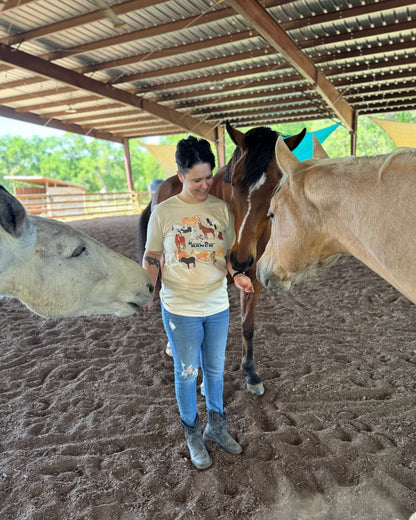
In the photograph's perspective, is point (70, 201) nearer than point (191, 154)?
No

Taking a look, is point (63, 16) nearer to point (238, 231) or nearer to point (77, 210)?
point (238, 231)

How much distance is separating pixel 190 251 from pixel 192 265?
0.08 m

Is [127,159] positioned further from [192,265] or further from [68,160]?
[68,160]

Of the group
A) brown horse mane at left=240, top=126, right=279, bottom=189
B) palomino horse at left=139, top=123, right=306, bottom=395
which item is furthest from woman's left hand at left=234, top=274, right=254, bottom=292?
brown horse mane at left=240, top=126, right=279, bottom=189

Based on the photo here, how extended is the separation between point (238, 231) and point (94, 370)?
7.08ft

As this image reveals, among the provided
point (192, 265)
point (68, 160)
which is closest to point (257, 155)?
point (192, 265)

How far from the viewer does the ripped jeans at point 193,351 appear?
2.23 metres

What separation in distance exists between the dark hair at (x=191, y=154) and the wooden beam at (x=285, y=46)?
3517 mm

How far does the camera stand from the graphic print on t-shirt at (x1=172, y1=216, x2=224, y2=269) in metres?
2.19

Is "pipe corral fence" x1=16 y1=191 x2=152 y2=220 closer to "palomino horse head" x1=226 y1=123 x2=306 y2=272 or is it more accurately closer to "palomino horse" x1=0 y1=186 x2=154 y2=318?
"palomino horse head" x1=226 y1=123 x2=306 y2=272

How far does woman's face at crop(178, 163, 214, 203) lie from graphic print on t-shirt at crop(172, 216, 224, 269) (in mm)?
131

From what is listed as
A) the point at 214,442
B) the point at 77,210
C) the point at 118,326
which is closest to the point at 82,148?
the point at 77,210

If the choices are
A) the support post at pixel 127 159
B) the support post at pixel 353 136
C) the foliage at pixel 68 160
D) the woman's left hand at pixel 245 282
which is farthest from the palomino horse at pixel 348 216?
the foliage at pixel 68 160

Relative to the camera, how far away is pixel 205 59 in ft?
26.8
